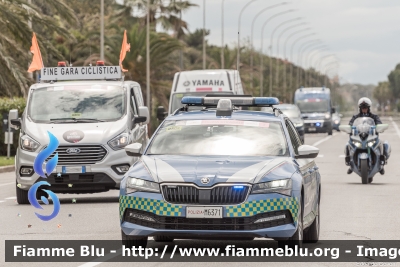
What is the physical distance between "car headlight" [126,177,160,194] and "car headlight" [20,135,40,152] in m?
7.56

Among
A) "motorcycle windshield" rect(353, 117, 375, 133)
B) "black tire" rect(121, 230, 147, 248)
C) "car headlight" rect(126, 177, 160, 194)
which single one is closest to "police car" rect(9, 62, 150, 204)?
"motorcycle windshield" rect(353, 117, 375, 133)

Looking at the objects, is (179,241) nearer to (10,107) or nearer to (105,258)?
(105,258)

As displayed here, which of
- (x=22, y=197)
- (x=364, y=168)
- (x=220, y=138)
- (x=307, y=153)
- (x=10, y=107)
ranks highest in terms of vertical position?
(x=220, y=138)

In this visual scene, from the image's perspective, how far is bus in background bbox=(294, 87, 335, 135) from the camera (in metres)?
64.0

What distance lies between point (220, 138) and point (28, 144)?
7077 millimetres

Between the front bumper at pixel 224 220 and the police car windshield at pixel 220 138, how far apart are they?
1035mm

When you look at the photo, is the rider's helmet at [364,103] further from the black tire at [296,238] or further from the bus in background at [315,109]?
the bus in background at [315,109]

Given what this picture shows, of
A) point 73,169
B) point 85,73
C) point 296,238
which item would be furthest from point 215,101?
point 85,73

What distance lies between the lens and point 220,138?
11672 mm

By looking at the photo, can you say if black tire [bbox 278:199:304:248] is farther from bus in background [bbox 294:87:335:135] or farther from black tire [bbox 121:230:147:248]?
bus in background [bbox 294:87:335:135]

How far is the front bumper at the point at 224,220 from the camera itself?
10.4 m

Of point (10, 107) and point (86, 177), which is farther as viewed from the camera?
point (10, 107)

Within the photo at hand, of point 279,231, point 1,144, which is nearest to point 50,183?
point 279,231

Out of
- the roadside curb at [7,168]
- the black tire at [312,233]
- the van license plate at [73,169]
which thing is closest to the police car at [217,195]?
the black tire at [312,233]
